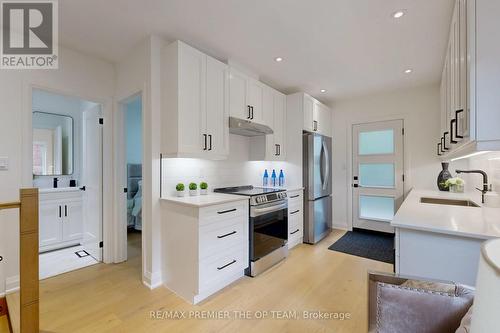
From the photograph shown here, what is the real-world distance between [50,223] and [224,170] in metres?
2.53

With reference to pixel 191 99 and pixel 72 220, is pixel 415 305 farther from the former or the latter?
pixel 72 220

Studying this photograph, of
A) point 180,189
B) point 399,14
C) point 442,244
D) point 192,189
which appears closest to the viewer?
point 442,244

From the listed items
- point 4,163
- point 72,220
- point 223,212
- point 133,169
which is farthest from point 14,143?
point 133,169

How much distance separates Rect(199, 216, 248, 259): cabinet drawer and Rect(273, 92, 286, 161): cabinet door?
1.49m

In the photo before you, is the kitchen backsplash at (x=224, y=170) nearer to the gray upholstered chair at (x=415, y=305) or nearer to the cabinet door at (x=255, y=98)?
the cabinet door at (x=255, y=98)

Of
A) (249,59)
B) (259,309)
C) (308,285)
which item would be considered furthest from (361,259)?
(249,59)

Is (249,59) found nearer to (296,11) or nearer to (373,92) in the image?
(296,11)

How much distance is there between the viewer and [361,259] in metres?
3.07

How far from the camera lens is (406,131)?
3.96 m

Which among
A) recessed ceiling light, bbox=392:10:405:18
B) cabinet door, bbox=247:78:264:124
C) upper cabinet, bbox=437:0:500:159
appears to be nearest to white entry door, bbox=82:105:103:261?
cabinet door, bbox=247:78:264:124

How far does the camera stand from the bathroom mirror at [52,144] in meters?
3.50

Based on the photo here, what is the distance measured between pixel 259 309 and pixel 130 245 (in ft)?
8.13

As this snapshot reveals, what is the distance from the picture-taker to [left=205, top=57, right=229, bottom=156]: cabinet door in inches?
99.3

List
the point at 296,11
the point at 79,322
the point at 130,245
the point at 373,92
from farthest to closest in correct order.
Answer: the point at 373,92 → the point at 130,245 → the point at 296,11 → the point at 79,322
